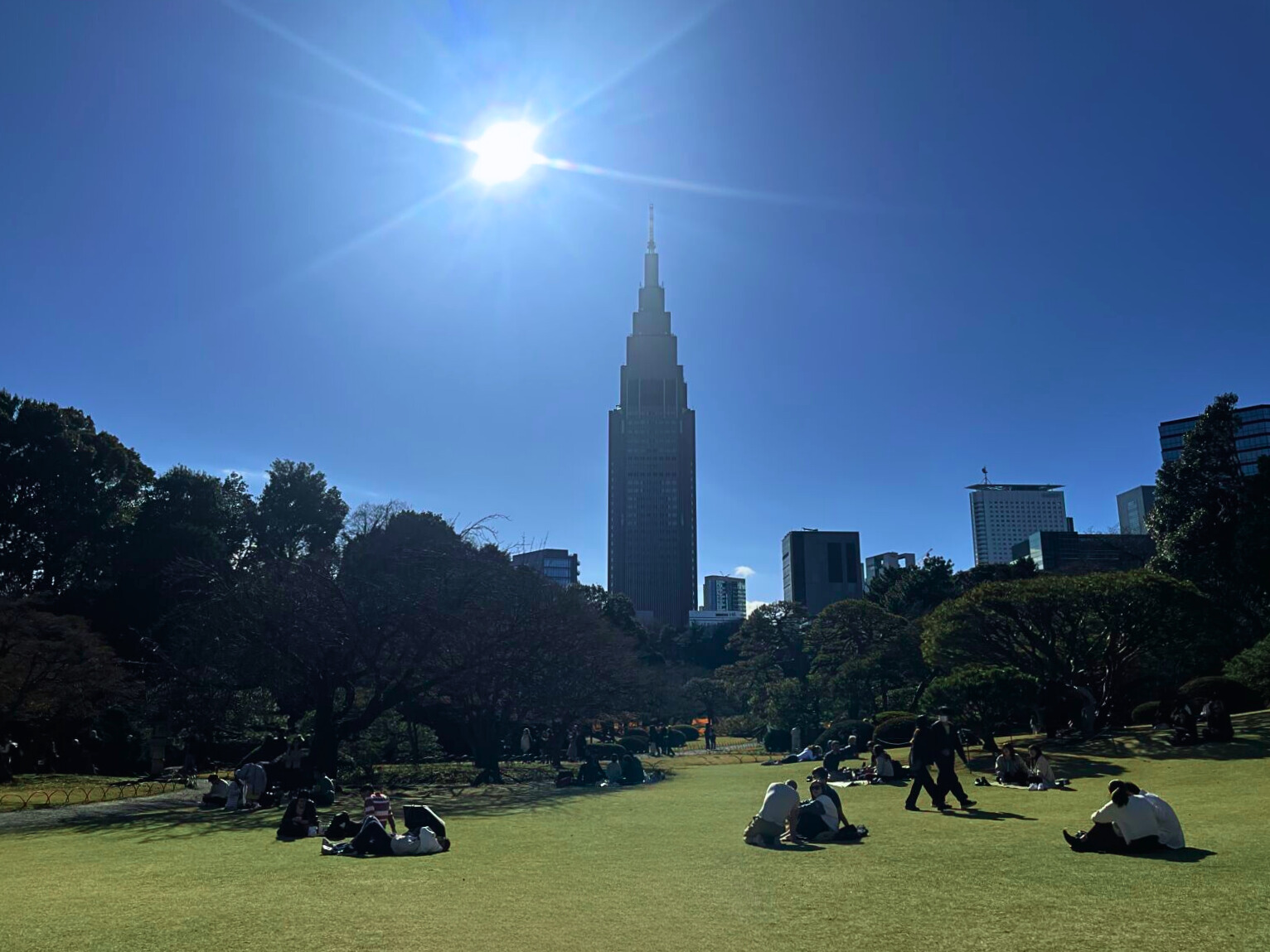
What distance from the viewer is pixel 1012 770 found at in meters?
19.0

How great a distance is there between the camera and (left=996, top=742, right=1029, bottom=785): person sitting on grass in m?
18.8

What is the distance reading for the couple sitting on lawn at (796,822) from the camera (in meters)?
11.2

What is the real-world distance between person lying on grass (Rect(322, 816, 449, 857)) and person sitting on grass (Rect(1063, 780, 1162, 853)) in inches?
293

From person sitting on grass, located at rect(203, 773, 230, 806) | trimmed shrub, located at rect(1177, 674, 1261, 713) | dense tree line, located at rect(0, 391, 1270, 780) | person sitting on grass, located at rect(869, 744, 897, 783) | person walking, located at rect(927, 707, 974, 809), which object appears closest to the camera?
person walking, located at rect(927, 707, 974, 809)

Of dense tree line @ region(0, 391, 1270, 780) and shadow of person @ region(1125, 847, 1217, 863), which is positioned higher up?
dense tree line @ region(0, 391, 1270, 780)

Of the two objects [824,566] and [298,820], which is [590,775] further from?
[824,566]

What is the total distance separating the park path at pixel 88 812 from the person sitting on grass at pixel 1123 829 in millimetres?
16623

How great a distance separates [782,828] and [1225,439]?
35.1 m

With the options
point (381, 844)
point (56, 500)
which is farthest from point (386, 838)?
point (56, 500)

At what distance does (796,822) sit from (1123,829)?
366cm

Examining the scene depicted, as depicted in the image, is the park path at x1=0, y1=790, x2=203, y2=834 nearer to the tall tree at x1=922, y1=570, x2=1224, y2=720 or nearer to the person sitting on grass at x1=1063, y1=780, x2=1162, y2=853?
the person sitting on grass at x1=1063, y1=780, x2=1162, y2=853

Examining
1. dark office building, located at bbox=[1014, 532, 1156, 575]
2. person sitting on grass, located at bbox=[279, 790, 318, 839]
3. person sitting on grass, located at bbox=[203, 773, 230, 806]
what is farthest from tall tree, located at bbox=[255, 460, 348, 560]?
dark office building, located at bbox=[1014, 532, 1156, 575]

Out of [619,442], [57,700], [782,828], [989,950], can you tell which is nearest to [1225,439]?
[782,828]

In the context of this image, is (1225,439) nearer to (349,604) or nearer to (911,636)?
(911,636)
